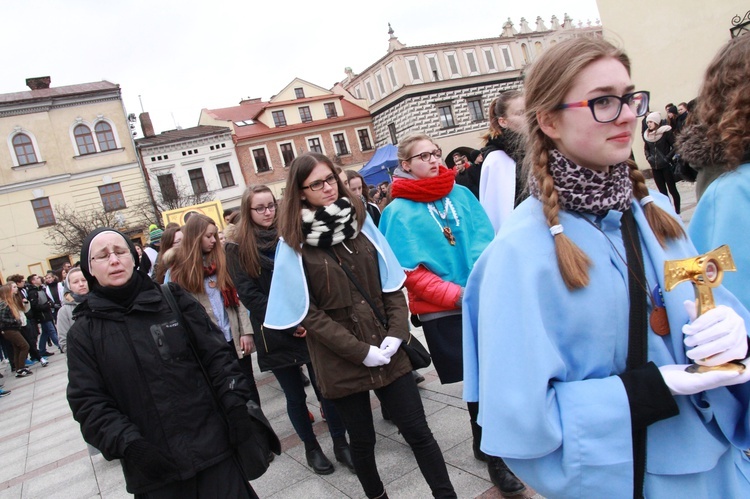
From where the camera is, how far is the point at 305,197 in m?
2.86

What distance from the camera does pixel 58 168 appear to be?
30109mm

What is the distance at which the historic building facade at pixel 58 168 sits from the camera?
29.0m

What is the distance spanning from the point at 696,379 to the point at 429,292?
5.99ft

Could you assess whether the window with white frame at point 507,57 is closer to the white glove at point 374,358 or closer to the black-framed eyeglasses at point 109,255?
the white glove at point 374,358

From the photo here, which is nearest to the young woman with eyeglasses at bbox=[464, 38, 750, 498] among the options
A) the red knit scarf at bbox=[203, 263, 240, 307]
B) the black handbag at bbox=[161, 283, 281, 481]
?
the black handbag at bbox=[161, 283, 281, 481]

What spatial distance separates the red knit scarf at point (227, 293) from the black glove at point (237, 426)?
7.08ft

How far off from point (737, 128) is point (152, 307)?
250 cm

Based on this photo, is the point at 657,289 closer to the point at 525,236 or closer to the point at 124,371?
the point at 525,236

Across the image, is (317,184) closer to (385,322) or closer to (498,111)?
(385,322)

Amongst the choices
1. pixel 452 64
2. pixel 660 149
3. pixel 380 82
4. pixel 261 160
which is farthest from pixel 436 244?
pixel 452 64

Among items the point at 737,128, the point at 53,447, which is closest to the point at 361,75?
the point at 53,447

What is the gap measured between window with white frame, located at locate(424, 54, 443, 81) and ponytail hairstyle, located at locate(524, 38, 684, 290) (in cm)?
3951

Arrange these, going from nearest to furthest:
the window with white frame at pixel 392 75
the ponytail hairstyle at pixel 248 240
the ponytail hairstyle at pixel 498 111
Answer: the ponytail hairstyle at pixel 498 111, the ponytail hairstyle at pixel 248 240, the window with white frame at pixel 392 75

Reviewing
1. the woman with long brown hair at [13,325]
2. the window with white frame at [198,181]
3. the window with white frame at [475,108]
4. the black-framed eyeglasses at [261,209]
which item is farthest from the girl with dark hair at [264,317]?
the window with white frame at [475,108]
